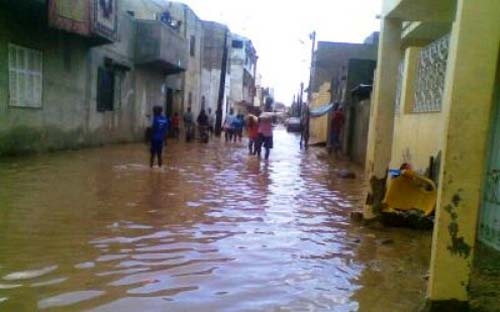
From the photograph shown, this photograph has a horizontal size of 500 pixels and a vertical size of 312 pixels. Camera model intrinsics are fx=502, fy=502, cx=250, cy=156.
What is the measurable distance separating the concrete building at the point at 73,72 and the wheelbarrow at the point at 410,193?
9.28 m

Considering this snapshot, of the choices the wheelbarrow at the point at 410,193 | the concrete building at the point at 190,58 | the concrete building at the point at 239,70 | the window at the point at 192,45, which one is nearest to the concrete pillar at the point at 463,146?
the wheelbarrow at the point at 410,193

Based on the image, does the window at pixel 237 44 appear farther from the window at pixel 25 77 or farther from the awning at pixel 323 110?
the window at pixel 25 77

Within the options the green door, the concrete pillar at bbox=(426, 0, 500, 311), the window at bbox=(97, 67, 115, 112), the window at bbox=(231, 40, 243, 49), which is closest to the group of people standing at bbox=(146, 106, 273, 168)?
the window at bbox=(97, 67, 115, 112)

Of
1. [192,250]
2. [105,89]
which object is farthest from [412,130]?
[105,89]

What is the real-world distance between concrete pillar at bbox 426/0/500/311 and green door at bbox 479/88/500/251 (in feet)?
7.28

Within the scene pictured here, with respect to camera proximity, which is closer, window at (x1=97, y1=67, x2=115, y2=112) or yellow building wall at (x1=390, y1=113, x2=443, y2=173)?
yellow building wall at (x1=390, y1=113, x2=443, y2=173)

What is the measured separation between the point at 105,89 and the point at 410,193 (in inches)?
548

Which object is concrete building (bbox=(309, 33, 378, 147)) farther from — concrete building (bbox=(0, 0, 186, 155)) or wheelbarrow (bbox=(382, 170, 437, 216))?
wheelbarrow (bbox=(382, 170, 437, 216))

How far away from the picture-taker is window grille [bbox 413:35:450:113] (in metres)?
8.12

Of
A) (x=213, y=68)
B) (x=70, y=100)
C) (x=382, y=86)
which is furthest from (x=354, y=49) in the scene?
(x=382, y=86)

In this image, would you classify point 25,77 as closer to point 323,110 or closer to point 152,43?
point 152,43

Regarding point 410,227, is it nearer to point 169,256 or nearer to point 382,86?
point 382,86

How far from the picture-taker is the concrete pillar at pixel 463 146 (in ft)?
11.4

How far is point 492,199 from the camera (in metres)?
5.71
